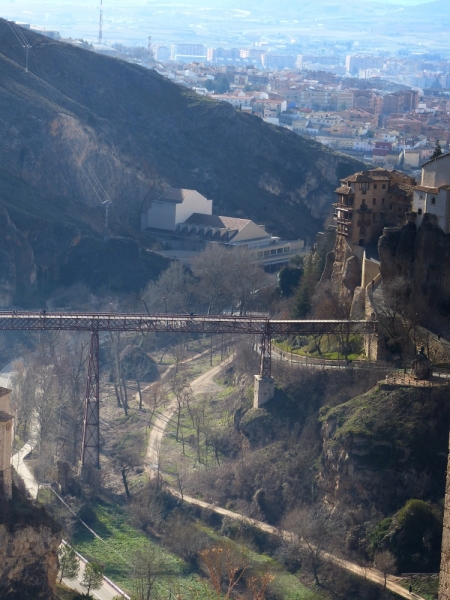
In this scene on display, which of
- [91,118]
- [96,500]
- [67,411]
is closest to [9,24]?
[91,118]

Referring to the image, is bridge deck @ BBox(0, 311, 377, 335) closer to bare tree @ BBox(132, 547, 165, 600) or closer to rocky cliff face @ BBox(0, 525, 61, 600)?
bare tree @ BBox(132, 547, 165, 600)

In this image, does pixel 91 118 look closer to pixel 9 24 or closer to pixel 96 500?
pixel 9 24

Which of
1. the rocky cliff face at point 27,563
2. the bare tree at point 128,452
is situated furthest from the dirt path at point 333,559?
the rocky cliff face at point 27,563

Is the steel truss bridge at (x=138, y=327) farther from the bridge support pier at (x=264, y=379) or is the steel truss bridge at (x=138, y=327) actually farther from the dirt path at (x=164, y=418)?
the dirt path at (x=164, y=418)

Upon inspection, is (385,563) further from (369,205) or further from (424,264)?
(369,205)

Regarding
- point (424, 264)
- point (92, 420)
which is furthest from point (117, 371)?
point (424, 264)
